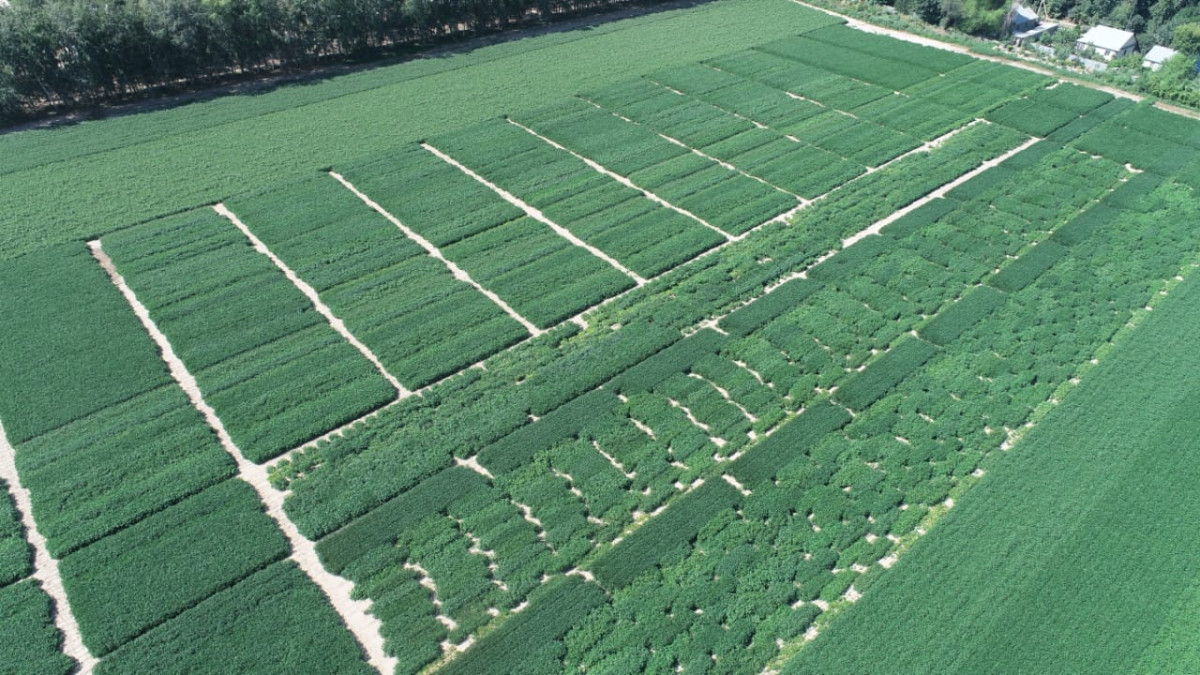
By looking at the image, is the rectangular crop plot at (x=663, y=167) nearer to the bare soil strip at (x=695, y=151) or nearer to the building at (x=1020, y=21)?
the bare soil strip at (x=695, y=151)

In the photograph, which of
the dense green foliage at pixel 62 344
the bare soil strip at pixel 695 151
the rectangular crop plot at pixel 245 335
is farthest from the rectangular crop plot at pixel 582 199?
the dense green foliage at pixel 62 344

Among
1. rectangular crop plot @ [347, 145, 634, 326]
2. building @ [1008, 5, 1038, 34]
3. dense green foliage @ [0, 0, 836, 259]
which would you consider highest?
building @ [1008, 5, 1038, 34]

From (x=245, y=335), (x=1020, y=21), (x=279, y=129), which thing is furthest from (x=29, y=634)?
(x=1020, y=21)

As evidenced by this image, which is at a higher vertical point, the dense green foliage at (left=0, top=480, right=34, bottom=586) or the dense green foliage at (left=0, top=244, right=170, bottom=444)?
the dense green foliage at (left=0, top=244, right=170, bottom=444)

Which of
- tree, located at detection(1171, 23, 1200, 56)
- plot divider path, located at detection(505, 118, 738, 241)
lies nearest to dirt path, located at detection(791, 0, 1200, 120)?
tree, located at detection(1171, 23, 1200, 56)

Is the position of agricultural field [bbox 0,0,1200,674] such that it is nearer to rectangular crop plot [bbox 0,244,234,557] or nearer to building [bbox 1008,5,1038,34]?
rectangular crop plot [bbox 0,244,234,557]

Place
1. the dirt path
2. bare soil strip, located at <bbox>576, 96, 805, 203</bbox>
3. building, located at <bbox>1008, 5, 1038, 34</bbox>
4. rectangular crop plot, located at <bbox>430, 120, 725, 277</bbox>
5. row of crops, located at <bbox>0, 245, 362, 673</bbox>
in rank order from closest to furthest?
row of crops, located at <bbox>0, 245, 362, 673</bbox>, rectangular crop plot, located at <bbox>430, 120, 725, 277</bbox>, bare soil strip, located at <bbox>576, 96, 805, 203</bbox>, the dirt path, building, located at <bbox>1008, 5, 1038, 34</bbox>
